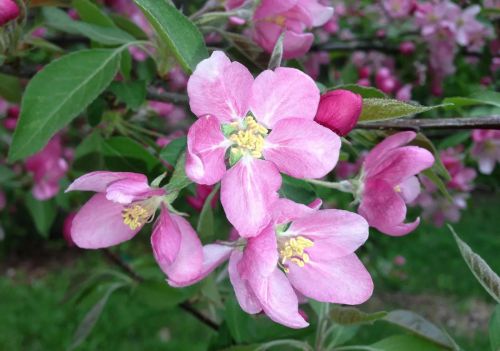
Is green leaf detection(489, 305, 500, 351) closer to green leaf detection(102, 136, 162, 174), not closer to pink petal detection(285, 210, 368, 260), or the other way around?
pink petal detection(285, 210, 368, 260)

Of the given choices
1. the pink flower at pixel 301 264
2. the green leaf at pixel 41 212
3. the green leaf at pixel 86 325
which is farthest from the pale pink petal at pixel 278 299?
the green leaf at pixel 41 212

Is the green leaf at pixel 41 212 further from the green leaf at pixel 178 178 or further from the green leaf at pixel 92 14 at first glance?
the green leaf at pixel 178 178

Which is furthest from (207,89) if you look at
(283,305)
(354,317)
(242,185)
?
(354,317)

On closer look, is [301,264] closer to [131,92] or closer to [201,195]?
[201,195]

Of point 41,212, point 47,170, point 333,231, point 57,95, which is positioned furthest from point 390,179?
point 41,212

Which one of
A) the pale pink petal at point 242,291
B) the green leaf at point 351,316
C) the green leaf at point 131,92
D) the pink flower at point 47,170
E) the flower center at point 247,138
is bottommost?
the pink flower at point 47,170

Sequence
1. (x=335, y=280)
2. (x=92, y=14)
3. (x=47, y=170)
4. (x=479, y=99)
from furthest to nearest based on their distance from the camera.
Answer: (x=47, y=170) → (x=92, y=14) → (x=479, y=99) → (x=335, y=280)

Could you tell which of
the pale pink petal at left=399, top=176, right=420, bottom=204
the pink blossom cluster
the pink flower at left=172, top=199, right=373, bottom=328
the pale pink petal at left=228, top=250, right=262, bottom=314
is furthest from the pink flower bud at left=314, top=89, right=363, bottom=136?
the pale pink petal at left=399, top=176, right=420, bottom=204
